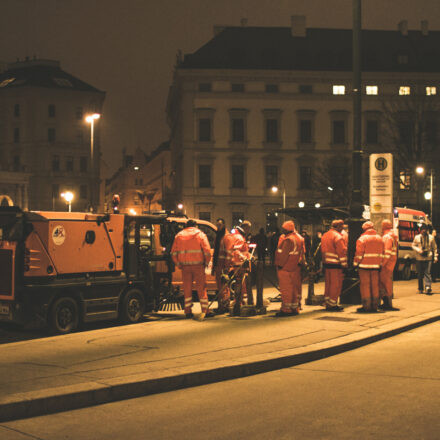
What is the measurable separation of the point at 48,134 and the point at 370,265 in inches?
3401

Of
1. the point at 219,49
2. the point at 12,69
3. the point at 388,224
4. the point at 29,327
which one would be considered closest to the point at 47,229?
the point at 29,327

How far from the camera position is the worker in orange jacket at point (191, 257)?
13266mm

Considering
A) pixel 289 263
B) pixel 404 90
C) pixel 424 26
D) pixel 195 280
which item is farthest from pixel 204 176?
Answer: pixel 195 280

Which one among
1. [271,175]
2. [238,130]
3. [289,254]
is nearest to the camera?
[289,254]

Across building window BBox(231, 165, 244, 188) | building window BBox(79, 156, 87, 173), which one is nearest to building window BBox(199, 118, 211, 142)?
building window BBox(231, 165, 244, 188)

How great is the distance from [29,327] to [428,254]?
1187 centimetres

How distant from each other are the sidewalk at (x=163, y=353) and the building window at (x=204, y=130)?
5537cm

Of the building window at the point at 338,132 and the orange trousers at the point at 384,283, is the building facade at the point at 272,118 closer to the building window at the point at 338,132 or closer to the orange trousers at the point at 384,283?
the building window at the point at 338,132

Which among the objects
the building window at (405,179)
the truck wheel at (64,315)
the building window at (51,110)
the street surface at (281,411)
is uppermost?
the building window at (51,110)

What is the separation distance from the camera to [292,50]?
238 feet

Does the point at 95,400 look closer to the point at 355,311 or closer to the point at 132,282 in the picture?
the point at 132,282

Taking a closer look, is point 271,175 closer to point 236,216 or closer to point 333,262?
point 236,216

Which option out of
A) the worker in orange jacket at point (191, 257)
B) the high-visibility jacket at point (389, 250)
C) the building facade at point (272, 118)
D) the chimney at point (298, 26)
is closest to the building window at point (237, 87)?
the building facade at point (272, 118)

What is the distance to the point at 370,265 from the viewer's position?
14.4 metres
